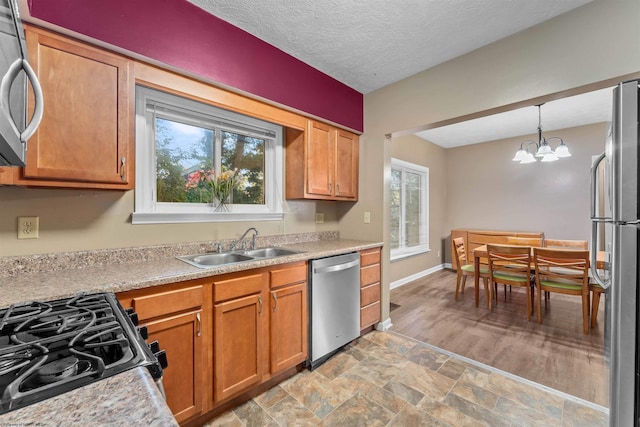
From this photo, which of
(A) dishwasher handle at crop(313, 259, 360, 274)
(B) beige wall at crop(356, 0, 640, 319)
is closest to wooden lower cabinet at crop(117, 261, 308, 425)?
(A) dishwasher handle at crop(313, 259, 360, 274)

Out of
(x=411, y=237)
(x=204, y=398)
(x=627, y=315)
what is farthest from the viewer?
(x=411, y=237)

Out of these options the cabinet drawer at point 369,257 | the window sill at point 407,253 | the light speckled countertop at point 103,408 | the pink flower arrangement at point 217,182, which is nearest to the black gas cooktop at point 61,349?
the light speckled countertop at point 103,408

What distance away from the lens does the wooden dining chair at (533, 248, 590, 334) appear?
8.66 feet

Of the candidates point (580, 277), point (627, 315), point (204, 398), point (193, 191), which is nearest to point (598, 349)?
point (580, 277)

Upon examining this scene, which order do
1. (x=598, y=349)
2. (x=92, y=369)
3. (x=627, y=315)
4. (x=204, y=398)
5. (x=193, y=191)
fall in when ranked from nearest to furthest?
(x=92, y=369)
(x=627, y=315)
(x=204, y=398)
(x=193, y=191)
(x=598, y=349)

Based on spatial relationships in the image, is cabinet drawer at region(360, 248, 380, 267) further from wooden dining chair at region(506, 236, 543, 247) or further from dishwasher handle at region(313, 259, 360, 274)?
wooden dining chair at region(506, 236, 543, 247)

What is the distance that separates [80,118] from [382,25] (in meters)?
1.98

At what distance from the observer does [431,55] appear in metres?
2.28

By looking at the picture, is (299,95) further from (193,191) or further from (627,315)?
(627,315)

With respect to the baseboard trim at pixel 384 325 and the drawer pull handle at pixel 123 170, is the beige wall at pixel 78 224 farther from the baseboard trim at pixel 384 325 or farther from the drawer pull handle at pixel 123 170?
the baseboard trim at pixel 384 325

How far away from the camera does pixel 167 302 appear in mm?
1399

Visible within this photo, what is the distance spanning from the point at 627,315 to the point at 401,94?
7.57 feet

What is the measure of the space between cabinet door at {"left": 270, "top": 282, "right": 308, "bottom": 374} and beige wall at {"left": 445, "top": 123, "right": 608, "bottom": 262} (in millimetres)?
4571

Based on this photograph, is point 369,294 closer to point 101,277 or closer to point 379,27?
point 101,277
